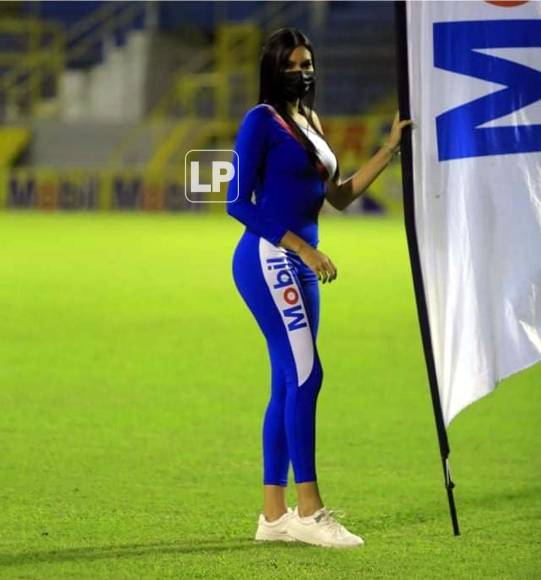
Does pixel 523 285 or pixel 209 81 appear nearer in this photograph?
pixel 523 285

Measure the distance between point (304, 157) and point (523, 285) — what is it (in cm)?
83

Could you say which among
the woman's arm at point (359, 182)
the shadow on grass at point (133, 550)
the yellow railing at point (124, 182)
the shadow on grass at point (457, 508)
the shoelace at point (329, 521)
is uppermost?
the yellow railing at point (124, 182)

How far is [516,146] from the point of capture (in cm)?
507

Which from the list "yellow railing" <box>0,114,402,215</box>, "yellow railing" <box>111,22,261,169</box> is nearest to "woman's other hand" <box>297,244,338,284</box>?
"yellow railing" <box>0,114,402,215</box>

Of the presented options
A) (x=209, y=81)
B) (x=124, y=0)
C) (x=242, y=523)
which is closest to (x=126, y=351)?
(x=242, y=523)

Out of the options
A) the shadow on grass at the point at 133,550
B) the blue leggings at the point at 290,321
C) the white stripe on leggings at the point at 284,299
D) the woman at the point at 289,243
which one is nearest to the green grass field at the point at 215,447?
the shadow on grass at the point at 133,550

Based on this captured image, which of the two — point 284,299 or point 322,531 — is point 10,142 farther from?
point 322,531

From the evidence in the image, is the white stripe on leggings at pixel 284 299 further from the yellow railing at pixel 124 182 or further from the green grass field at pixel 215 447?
the yellow railing at pixel 124 182

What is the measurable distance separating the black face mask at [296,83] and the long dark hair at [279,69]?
2cm

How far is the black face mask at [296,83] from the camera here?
5.23 meters

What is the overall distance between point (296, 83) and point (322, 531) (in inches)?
57.8

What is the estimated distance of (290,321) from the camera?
5320mm

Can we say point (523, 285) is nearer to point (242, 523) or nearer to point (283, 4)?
point (242, 523)

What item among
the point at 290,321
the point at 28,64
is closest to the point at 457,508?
the point at 290,321
